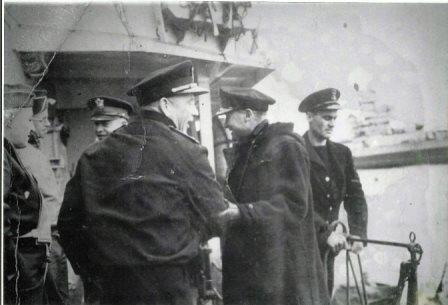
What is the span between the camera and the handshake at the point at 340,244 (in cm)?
224

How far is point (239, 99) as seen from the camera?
2127mm

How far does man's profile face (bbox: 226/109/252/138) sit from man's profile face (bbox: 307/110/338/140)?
0.36 metres

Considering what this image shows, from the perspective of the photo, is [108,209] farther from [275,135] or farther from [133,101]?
[275,135]

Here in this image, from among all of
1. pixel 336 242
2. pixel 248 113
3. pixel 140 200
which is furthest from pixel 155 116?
pixel 336 242

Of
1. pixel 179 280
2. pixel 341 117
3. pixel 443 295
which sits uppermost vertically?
pixel 341 117

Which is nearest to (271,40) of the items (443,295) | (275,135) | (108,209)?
(275,135)

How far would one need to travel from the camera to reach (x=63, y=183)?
196 centimetres

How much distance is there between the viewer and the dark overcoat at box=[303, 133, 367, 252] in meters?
2.21

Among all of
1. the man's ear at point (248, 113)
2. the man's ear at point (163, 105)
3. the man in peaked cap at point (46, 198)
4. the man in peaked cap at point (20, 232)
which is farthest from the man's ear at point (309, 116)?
the man in peaked cap at point (20, 232)

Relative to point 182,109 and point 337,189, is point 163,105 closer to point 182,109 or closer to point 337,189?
point 182,109

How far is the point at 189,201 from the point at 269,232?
0.45 m

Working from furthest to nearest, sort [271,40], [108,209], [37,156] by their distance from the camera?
[271,40] → [37,156] → [108,209]

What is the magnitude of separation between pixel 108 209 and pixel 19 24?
102 centimetres

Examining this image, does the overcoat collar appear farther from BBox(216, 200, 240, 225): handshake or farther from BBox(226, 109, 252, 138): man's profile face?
BBox(216, 200, 240, 225): handshake
